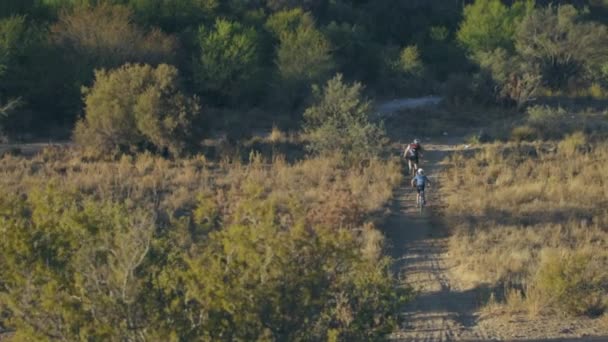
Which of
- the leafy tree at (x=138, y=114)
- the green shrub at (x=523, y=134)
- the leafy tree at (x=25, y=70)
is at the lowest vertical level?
the green shrub at (x=523, y=134)

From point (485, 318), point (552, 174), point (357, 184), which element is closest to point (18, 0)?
point (357, 184)

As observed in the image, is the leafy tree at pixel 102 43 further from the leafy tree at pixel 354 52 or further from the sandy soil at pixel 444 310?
the sandy soil at pixel 444 310

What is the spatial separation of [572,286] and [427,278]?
2.91m

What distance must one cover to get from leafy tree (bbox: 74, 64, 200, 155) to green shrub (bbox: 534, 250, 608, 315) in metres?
13.5

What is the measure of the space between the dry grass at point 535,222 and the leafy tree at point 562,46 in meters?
13.9

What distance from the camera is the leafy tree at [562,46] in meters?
42.2

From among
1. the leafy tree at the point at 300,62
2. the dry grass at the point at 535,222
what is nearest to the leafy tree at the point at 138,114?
the dry grass at the point at 535,222

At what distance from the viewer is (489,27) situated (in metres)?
46.1

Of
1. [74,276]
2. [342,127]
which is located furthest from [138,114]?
[74,276]

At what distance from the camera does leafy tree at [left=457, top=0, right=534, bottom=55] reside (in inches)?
1785

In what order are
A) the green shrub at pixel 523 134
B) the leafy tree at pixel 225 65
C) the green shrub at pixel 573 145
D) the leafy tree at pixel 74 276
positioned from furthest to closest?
1. the leafy tree at pixel 225 65
2. the green shrub at pixel 523 134
3. the green shrub at pixel 573 145
4. the leafy tree at pixel 74 276

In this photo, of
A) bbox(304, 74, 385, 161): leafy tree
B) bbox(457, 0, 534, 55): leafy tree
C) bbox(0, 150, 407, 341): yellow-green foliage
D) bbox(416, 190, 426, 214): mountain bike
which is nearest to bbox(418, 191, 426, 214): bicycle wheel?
bbox(416, 190, 426, 214): mountain bike

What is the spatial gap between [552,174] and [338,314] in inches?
625

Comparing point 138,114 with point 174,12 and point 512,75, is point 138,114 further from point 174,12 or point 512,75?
point 512,75
